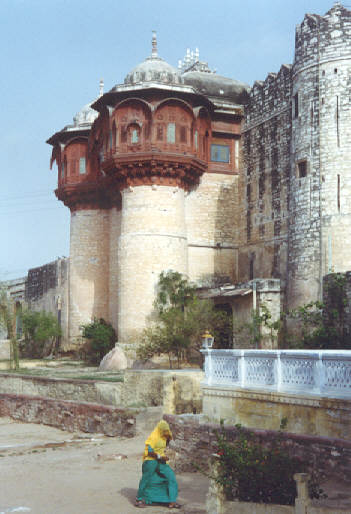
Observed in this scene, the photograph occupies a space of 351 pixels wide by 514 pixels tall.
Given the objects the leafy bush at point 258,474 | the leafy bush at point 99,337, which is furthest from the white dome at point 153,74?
the leafy bush at point 258,474

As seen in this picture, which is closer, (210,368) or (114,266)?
(210,368)

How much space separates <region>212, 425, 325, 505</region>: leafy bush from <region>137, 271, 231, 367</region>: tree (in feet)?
47.3

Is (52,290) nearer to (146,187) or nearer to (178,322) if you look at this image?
(146,187)

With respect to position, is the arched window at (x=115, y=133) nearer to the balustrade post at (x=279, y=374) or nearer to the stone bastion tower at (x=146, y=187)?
the stone bastion tower at (x=146, y=187)

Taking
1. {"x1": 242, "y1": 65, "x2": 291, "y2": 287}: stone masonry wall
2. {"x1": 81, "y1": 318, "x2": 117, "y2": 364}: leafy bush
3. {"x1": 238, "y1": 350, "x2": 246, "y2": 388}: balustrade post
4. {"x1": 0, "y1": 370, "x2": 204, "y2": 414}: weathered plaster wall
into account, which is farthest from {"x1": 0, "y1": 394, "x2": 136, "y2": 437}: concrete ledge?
{"x1": 242, "y1": 65, "x2": 291, "y2": 287}: stone masonry wall

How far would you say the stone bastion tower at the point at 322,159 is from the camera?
72.3 feet

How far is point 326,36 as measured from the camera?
2272 centimetres

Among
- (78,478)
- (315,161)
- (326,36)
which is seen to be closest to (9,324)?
(315,161)

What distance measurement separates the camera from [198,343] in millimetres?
24625

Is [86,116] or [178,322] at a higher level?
[86,116]

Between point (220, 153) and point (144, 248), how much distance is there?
5.51 metres

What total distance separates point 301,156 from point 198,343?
7064 mm

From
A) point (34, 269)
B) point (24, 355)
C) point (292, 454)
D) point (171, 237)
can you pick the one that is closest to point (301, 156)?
point (171, 237)

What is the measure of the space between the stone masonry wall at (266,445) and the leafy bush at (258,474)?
0.25 meters
